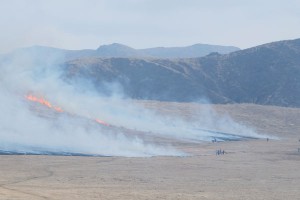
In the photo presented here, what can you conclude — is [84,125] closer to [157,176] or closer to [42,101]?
[42,101]

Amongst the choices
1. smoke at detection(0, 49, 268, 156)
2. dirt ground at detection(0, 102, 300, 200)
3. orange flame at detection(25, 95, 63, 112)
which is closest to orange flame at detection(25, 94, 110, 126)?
orange flame at detection(25, 95, 63, 112)

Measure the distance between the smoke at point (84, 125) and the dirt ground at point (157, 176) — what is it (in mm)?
9434

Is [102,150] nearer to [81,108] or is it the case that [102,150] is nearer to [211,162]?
[211,162]

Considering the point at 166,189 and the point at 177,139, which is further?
the point at 177,139

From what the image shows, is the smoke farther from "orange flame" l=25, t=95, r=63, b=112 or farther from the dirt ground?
the dirt ground

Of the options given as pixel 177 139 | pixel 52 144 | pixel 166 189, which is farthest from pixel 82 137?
pixel 166 189

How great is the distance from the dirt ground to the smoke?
943cm

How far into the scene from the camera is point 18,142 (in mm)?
88875

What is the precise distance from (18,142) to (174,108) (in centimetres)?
8624

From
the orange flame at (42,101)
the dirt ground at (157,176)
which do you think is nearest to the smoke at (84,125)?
the orange flame at (42,101)

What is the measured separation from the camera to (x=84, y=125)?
111m

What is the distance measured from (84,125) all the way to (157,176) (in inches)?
1980

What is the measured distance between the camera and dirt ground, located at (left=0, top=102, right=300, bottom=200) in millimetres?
49656

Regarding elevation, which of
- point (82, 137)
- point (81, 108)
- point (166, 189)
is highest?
point (81, 108)
